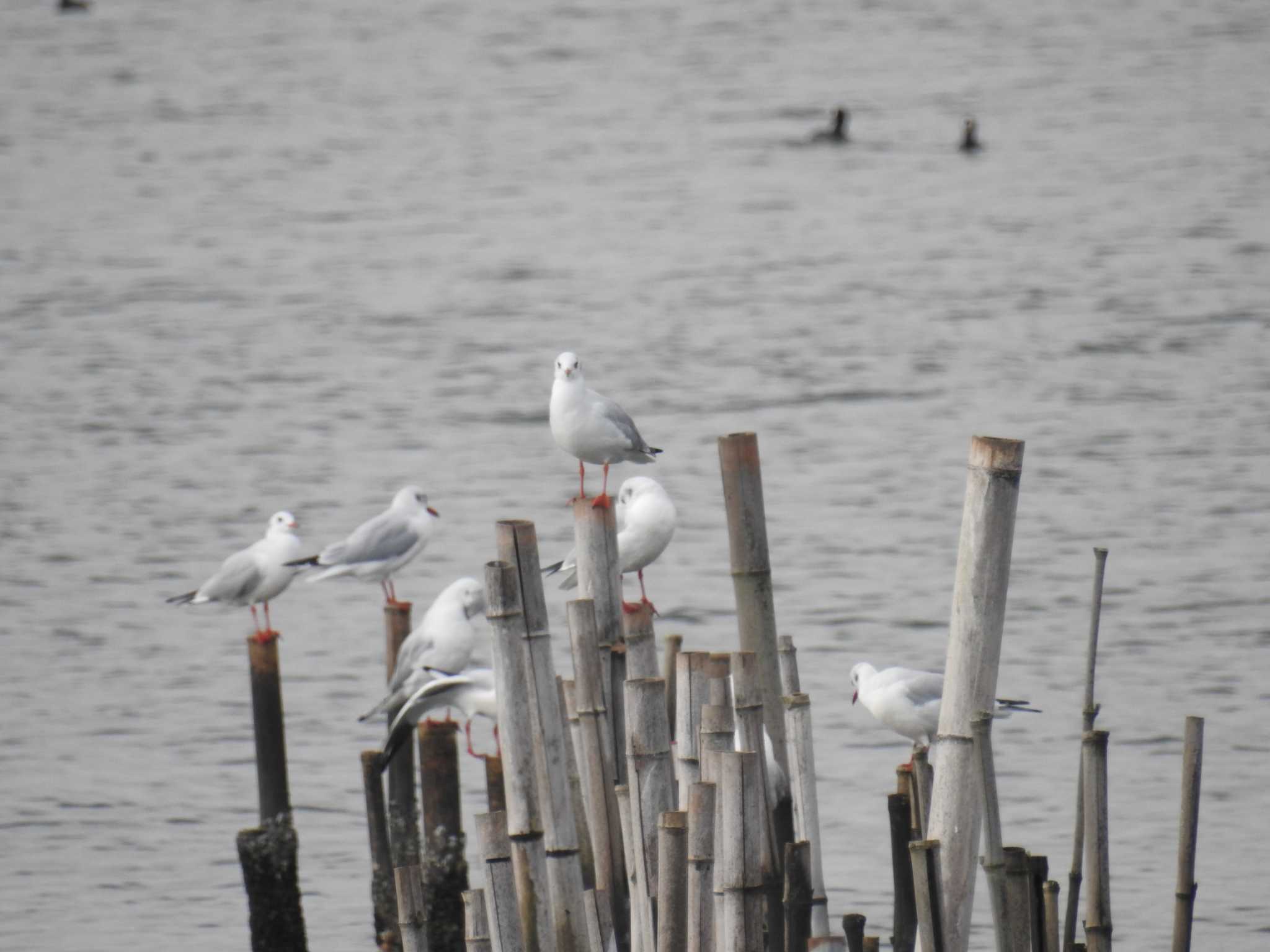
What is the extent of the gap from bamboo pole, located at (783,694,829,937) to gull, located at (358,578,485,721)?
397cm

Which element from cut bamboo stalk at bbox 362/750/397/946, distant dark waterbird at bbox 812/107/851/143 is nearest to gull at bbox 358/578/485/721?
cut bamboo stalk at bbox 362/750/397/946

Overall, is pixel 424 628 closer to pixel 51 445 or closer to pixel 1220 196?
pixel 51 445

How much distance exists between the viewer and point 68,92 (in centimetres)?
5328

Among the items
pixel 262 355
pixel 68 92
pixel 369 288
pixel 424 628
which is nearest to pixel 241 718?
pixel 424 628

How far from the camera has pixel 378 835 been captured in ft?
33.8

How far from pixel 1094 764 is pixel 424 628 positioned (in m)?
5.65

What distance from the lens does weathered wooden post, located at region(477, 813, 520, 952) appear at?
5.64 m

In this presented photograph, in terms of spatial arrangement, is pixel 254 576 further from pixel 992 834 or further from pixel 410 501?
pixel 992 834

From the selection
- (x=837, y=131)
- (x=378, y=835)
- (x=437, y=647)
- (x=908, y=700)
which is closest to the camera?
(x=908, y=700)

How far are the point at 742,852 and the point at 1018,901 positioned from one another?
83 centimetres

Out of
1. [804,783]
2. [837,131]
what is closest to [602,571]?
[804,783]

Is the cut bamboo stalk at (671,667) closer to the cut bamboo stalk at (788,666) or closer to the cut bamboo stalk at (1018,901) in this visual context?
the cut bamboo stalk at (788,666)

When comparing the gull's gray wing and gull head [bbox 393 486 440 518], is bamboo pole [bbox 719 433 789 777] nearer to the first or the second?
the gull's gray wing

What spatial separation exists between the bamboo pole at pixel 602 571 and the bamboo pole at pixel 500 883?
0.91 m
